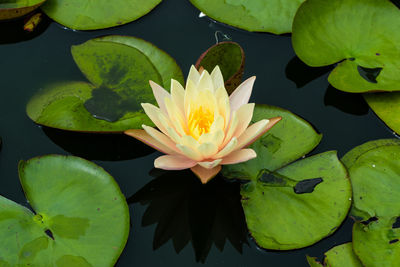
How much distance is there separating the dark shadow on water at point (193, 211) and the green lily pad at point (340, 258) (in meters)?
0.40

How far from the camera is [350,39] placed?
2.87 m

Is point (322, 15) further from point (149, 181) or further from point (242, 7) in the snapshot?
point (149, 181)

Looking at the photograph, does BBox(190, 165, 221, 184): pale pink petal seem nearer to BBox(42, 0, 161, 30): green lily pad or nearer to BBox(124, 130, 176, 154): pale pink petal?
BBox(124, 130, 176, 154): pale pink petal

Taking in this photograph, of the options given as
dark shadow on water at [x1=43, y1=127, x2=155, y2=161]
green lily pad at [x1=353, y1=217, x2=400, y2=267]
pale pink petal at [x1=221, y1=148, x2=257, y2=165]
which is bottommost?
green lily pad at [x1=353, y1=217, x2=400, y2=267]

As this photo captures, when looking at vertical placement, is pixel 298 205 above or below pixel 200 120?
below

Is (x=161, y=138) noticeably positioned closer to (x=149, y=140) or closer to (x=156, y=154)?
(x=149, y=140)

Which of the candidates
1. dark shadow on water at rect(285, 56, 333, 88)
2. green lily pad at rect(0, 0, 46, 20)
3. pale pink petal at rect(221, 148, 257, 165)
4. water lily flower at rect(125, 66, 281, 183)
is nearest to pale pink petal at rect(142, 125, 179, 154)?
water lily flower at rect(125, 66, 281, 183)

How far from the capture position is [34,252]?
6.94ft

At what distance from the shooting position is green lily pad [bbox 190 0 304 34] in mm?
3004

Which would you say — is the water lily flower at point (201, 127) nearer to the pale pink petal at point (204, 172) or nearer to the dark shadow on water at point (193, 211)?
the pale pink petal at point (204, 172)

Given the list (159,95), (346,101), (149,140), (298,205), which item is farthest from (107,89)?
(346,101)

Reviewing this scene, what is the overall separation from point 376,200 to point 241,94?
929 millimetres

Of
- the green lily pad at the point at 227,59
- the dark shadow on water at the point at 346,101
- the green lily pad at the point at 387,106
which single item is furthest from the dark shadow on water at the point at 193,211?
the green lily pad at the point at 387,106

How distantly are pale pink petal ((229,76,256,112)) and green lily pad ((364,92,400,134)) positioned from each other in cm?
91
